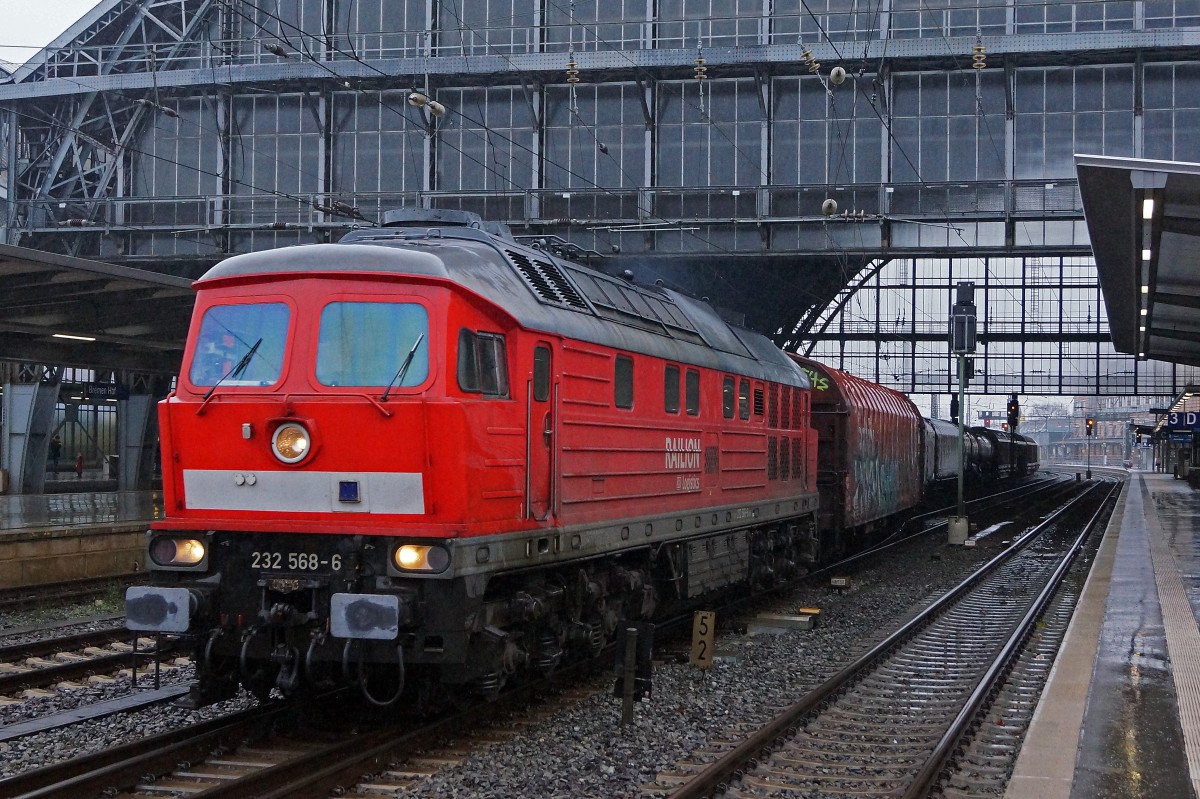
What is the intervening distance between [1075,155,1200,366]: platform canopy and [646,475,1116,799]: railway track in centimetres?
527

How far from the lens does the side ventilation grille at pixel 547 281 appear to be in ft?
33.7

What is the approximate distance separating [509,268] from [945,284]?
65.7 meters

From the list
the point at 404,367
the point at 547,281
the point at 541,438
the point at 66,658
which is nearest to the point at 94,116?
the point at 66,658

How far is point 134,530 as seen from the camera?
65.2ft

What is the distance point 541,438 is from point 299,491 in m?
2.04

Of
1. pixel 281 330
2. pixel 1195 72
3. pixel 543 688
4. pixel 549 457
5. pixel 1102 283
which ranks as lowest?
pixel 543 688

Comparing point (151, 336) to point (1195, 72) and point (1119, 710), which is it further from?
point (1195, 72)

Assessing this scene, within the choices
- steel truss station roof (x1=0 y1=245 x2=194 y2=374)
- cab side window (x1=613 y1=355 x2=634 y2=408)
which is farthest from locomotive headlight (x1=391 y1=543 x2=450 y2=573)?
steel truss station roof (x1=0 y1=245 x2=194 y2=374)

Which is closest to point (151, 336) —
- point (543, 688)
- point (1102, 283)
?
point (543, 688)

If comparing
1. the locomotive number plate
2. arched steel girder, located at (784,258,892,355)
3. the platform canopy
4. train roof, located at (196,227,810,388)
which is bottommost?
the locomotive number plate

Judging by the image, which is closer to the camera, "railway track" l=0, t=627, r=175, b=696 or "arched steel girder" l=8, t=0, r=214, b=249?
"railway track" l=0, t=627, r=175, b=696

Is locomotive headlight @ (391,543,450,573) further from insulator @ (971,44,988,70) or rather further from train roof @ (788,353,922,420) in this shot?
insulator @ (971,44,988,70)

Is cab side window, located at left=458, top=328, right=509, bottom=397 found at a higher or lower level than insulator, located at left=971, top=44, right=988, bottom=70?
lower

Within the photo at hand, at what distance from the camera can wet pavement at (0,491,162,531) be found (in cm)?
1992
